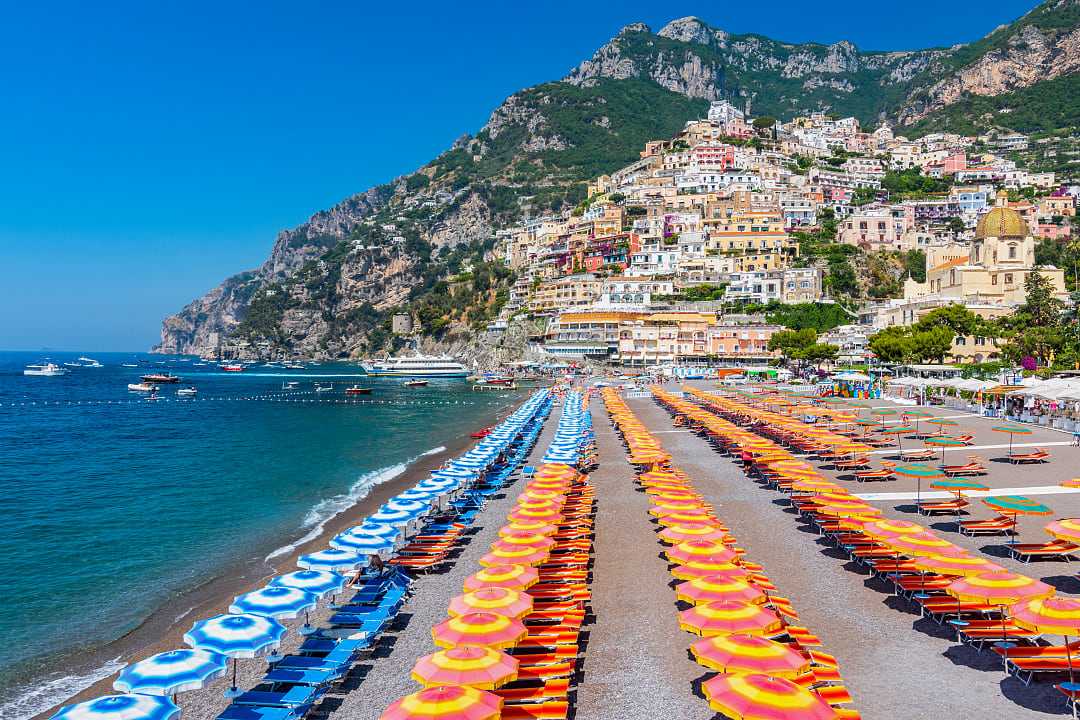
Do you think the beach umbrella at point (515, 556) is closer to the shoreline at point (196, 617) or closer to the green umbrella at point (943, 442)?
the shoreline at point (196, 617)

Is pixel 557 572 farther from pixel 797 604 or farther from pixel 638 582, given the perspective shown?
pixel 797 604

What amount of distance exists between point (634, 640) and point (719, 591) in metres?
2.07

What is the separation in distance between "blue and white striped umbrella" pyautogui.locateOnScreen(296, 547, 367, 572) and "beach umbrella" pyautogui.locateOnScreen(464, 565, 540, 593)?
2866 mm

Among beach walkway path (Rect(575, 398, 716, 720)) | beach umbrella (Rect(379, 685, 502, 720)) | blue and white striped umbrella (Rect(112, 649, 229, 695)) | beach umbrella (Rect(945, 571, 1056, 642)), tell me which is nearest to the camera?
beach umbrella (Rect(379, 685, 502, 720))

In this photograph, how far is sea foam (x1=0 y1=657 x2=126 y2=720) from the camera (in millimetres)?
12376

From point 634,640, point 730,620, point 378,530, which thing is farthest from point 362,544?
point 730,620

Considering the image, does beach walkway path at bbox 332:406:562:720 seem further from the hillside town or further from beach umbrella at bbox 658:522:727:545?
the hillside town

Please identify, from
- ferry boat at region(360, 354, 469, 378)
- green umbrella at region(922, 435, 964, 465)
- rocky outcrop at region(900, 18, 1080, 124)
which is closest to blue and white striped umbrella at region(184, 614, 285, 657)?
green umbrella at region(922, 435, 964, 465)

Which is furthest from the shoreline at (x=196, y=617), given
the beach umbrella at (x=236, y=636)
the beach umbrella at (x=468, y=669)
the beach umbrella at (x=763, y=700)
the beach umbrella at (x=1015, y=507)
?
the beach umbrella at (x=1015, y=507)

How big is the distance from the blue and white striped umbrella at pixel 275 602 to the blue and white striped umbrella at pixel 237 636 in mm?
707

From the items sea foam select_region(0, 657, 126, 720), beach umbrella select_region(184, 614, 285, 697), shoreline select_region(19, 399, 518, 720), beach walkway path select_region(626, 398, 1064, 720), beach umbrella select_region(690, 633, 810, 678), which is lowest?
sea foam select_region(0, 657, 126, 720)

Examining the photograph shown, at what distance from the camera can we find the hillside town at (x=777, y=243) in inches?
3095

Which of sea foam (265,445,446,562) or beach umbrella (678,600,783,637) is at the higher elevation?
beach umbrella (678,600,783,637)

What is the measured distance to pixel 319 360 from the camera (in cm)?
19988
